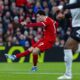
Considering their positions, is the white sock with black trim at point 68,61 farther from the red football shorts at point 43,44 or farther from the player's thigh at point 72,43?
the red football shorts at point 43,44

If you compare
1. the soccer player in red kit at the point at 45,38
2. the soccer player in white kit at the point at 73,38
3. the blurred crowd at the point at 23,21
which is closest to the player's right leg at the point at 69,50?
the soccer player in white kit at the point at 73,38

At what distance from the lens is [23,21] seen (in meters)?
20.6

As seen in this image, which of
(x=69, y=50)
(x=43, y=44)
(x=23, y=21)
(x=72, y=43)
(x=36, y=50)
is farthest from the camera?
(x=23, y=21)

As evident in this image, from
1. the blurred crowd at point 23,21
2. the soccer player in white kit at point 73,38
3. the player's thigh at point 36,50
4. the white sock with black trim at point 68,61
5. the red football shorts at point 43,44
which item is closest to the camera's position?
the soccer player in white kit at point 73,38

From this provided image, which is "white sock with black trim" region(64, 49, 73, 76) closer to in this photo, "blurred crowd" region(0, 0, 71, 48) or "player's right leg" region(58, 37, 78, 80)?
"player's right leg" region(58, 37, 78, 80)

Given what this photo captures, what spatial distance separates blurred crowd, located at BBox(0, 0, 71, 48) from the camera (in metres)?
19.6

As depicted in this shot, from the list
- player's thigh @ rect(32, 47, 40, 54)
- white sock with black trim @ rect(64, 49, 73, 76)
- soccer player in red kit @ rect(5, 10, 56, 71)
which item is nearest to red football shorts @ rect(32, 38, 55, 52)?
soccer player in red kit @ rect(5, 10, 56, 71)

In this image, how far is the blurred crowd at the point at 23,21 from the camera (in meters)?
19.6

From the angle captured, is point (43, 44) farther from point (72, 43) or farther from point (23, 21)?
point (23, 21)

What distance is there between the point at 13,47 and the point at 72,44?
326 inches

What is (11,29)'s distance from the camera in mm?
20094

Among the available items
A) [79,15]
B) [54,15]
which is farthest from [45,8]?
[79,15]

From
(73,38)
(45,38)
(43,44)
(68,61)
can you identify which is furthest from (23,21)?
(73,38)

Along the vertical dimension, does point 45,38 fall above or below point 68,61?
below
